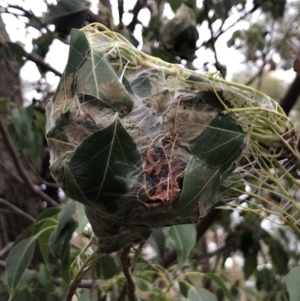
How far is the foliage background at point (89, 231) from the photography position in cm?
82

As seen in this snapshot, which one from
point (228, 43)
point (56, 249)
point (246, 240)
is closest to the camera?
point (56, 249)

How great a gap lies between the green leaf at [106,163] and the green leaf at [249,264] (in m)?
0.81

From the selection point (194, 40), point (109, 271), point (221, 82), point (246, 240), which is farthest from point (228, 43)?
point (221, 82)

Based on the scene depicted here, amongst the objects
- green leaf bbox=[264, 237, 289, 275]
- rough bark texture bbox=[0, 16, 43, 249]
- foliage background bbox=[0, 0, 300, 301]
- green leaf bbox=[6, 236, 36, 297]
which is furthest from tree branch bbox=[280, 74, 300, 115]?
rough bark texture bbox=[0, 16, 43, 249]

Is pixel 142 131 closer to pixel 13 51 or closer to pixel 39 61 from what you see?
pixel 13 51

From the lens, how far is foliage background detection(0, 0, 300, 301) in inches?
32.1

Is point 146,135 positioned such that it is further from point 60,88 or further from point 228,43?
point 228,43

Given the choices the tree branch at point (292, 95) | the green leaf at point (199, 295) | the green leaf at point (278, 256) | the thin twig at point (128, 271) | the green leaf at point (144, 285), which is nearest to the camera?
the thin twig at point (128, 271)

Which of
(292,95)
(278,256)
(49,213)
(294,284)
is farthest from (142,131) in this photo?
(278,256)

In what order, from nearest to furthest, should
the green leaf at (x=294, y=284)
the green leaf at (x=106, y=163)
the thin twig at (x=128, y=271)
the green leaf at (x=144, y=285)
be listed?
the green leaf at (x=106, y=163) → the green leaf at (x=294, y=284) → the thin twig at (x=128, y=271) → the green leaf at (x=144, y=285)

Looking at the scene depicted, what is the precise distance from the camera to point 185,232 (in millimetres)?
803

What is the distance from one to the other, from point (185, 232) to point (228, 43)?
3.11ft

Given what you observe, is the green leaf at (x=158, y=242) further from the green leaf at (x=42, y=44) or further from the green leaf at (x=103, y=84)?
the green leaf at (x=42, y=44)

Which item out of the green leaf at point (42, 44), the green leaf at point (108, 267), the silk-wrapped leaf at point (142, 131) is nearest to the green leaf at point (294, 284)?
the silk-wrapped leaf at point (142, 131)
